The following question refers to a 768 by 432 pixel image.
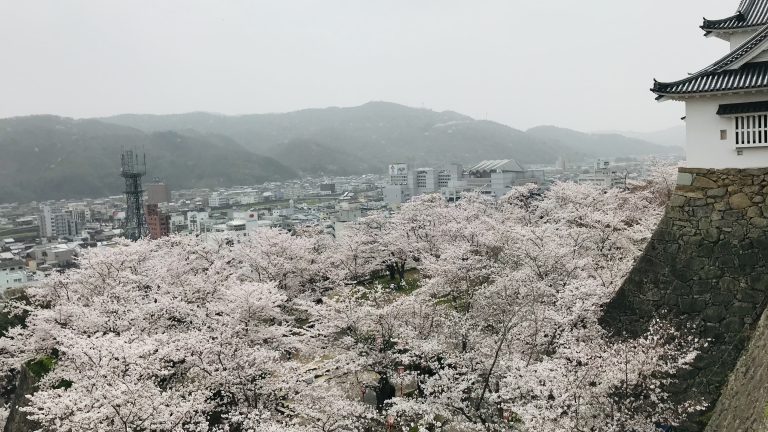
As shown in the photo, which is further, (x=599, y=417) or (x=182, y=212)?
(x=182, y=212)

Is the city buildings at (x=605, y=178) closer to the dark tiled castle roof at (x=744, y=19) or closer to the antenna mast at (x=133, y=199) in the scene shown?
the dark tiled castle roof at (x=744, y=19)

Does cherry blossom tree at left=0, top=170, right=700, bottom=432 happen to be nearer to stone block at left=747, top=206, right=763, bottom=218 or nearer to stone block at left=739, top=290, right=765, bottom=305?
stone block at left=739, top=290, right=765, bottom=305

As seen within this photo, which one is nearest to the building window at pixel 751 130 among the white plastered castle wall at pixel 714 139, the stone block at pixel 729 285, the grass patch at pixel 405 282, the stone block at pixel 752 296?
the white plastered castle wall at pixel 714 139

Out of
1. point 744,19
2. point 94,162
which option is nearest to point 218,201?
point 94,162

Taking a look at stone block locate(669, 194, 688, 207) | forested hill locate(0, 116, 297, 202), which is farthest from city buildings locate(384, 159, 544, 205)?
stone block locate(669, 194, 688, 207)

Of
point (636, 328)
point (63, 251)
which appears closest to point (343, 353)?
point (636, 328)

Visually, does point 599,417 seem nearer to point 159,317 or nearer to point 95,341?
point 95,341
